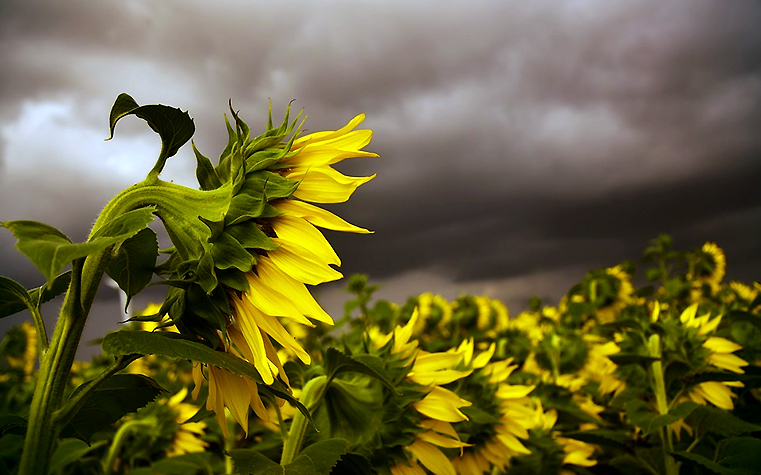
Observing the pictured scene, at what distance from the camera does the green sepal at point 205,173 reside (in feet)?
3.22

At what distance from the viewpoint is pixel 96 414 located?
98cm

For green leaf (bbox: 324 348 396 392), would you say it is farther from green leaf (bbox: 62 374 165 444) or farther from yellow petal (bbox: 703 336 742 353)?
yellow petal (bbox: 703 336 742 353)

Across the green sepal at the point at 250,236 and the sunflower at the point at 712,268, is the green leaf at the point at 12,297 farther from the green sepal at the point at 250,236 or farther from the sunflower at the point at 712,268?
the sunflower at the point at 712,268

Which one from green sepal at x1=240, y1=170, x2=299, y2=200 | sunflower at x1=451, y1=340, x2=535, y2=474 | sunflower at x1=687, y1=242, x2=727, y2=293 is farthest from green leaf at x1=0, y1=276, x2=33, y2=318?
sunflower at x1=687, y1=242, x2=727, y2=293

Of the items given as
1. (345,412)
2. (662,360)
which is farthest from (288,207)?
(662,360)

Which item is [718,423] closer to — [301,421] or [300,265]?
[301,421]

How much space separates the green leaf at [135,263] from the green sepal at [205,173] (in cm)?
12

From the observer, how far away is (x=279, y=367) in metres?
0.96

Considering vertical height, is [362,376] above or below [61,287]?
below

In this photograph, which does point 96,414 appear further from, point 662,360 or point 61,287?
point 662,360

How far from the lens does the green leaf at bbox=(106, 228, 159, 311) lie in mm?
916

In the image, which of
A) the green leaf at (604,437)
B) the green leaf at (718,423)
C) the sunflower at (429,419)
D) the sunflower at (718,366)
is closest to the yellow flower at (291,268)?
the sunflower at (429,419)

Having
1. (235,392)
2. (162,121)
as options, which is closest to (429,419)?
(235,392)

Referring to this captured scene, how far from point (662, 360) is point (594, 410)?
46 centimetres
